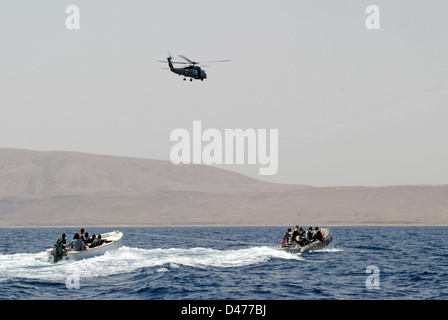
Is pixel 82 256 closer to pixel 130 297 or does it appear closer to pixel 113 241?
pixel 113 241

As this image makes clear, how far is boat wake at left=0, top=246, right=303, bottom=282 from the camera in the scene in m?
37.3

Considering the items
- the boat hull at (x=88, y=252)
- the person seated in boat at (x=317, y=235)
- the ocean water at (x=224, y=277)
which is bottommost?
the ocean water at (x=224, y=277)

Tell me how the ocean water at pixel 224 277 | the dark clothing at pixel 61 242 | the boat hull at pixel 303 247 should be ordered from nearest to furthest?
the ocean water at pixel 224 277 → the dark clothing at pixel 61 242 → the boat hull at pixel 303 247

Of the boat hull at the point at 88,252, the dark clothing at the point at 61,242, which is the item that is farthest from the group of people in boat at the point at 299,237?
the dark clothing at the point at 61,242

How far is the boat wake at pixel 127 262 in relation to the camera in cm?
3731

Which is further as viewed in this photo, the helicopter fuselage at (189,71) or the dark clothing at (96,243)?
the helicopter fuselage at (189,71)

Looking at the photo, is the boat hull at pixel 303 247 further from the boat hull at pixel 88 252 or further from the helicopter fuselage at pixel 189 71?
the helicopter fuselage at pixel 189 71

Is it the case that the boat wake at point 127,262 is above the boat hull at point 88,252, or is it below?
below

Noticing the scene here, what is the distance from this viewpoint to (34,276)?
36219mm

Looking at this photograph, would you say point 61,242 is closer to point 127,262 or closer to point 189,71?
point 127,262

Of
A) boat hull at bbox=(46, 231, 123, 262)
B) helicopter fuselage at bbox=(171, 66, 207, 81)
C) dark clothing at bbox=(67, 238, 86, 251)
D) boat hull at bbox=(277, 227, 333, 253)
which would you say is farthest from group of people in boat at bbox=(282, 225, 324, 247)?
dark clothing at bbox=(67, 238, 86, 251)

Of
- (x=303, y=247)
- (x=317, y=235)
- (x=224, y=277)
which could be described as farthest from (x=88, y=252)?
(x=317, y=235)
